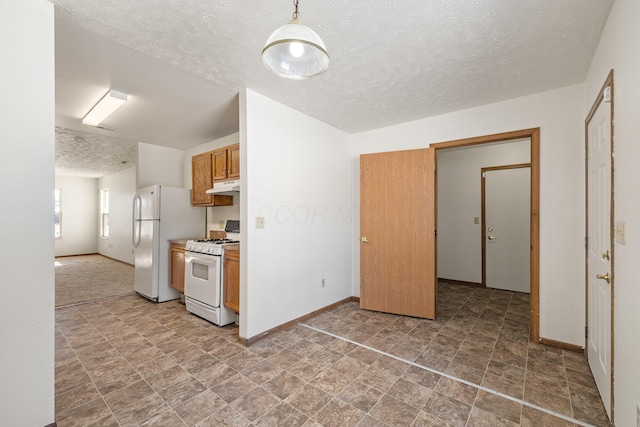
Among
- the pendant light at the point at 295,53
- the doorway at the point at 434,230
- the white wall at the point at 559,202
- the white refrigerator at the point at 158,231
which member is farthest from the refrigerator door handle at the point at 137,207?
the white wall at the point at 559,202

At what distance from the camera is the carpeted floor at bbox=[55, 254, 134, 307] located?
431 centimetres

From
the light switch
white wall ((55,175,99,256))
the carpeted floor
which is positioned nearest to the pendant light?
the light switch

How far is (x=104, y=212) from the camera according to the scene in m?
8.64

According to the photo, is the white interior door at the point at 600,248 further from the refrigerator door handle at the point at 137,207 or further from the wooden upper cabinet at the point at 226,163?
the refrigerator door handle at the point at 137,207

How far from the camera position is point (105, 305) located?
152 inches

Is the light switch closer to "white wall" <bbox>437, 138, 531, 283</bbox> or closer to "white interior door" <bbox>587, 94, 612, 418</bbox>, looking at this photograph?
"white interior door" <bbox>587, 94, 612, 418</bbox>

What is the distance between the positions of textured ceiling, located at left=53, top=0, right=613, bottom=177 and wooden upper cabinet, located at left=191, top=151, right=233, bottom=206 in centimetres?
93

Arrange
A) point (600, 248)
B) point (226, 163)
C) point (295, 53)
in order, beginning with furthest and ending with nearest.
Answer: point (226, 163) → point (600, 248) → point (295, 53)

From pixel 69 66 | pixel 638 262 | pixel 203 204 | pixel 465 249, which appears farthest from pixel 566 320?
pixel 69 66

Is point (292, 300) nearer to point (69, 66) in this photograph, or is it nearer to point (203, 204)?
point (203, 204)

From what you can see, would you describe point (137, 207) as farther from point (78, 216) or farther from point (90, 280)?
point (78, 216)

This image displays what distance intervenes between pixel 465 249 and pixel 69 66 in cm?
574

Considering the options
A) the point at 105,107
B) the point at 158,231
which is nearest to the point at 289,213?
the point at 158,231

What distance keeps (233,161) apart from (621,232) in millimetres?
3515
